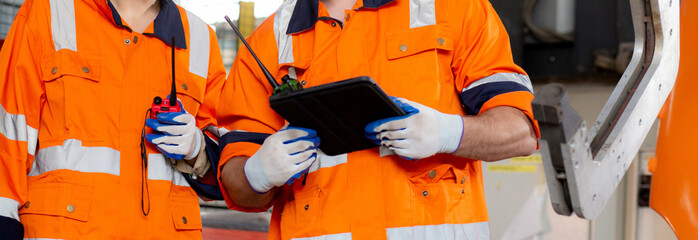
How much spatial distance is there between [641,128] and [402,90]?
0.53 metres

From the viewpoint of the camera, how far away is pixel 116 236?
1.81m

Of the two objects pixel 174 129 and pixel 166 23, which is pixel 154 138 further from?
pixel 166 23

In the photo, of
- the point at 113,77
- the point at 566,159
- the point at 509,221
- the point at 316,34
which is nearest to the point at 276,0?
the point at 509,221

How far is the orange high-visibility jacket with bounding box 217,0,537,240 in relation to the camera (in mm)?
1430

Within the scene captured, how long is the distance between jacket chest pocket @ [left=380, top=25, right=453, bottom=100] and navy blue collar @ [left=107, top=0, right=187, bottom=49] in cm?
85

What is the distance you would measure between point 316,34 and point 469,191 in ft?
1.71

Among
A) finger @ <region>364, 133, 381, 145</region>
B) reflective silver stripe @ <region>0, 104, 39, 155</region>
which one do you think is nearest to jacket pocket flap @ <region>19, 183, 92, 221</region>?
reflective silver stripe @ <region>0, 104, 39, 155</region>

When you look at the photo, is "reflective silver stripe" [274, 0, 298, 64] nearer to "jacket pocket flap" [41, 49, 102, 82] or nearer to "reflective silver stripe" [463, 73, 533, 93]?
"reflective silver stripe" [463, 73, 533, 93]

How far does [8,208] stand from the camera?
A: 65.8 inches

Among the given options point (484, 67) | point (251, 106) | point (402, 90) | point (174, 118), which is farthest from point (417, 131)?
point (174, 118)

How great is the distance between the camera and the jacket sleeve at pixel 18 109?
5.62ft

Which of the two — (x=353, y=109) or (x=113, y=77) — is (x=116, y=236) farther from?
(x=353, y=109)

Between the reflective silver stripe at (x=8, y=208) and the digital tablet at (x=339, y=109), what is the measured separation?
81 centimetres

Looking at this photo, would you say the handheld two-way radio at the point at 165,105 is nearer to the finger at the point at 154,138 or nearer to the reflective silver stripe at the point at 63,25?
the finger at the point at 154,138
